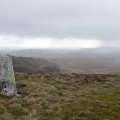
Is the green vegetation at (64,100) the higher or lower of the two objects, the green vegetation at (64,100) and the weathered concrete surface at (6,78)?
the lower

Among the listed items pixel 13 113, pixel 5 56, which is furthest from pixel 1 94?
pixel 13 113

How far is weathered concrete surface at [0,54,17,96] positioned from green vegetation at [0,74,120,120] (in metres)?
1.01

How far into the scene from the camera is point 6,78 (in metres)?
35.3

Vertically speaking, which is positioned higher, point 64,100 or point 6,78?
point 6,78

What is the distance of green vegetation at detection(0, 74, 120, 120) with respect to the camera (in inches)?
1126

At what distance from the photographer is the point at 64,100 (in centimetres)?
3353

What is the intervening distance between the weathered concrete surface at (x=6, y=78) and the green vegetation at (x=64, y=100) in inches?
39.7

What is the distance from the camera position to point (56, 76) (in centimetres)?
4728

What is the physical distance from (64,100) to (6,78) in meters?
6.26

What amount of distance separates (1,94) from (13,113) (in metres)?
6.22

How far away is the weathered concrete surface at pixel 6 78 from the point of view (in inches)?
1374

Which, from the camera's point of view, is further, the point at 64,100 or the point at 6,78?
the point at 6,78

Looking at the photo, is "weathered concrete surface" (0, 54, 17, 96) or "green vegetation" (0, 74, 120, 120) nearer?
"green vegetation" (0, 74, 120, 120)

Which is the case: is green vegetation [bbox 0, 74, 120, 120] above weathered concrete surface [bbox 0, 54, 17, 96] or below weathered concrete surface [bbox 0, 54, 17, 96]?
below
